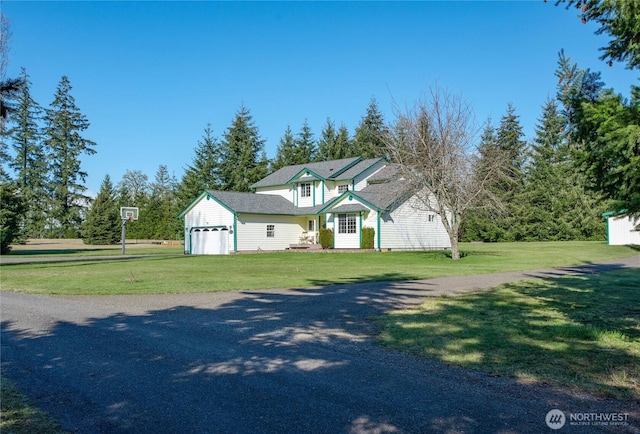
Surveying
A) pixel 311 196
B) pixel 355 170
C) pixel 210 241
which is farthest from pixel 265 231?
pixel 355 170

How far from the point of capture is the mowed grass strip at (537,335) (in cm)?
566

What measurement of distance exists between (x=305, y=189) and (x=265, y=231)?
5754mm

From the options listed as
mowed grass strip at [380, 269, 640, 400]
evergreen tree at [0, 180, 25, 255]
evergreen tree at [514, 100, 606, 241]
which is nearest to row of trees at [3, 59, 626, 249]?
evergreen tree at [514, 100, 606, 241]

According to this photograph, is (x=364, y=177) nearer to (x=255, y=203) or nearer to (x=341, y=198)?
(x=341, y=198)

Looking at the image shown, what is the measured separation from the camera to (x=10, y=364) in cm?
637

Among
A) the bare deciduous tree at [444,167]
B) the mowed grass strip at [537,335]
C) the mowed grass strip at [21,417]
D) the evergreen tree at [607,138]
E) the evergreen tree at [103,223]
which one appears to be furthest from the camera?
the evergreen tree at [103,223]

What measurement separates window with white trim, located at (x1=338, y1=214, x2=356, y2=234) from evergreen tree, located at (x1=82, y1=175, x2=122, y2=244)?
35045 mm

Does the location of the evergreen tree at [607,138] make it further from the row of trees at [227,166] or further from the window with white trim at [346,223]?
the row of trees at [227,166]

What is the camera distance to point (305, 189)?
41.1 metres

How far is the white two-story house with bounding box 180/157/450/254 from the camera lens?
1362 inches

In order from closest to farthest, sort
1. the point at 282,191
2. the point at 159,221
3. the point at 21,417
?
the point at 21,417
the point at 282,191
the point at 159,221

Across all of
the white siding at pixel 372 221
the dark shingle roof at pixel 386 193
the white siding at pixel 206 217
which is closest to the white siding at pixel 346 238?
the white siding at pixel 372 221

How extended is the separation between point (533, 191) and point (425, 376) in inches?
2090

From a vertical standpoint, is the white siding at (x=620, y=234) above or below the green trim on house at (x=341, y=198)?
below
